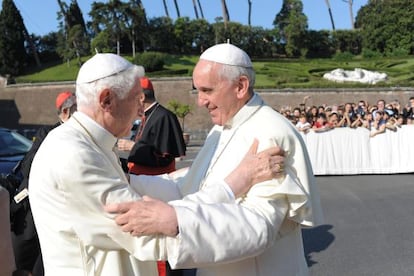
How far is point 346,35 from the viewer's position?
55938 mm

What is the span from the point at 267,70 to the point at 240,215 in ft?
137

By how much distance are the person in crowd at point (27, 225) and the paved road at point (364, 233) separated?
2863mm

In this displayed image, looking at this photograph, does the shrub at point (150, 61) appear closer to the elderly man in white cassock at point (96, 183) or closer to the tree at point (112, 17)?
the tree at point (112, 17)

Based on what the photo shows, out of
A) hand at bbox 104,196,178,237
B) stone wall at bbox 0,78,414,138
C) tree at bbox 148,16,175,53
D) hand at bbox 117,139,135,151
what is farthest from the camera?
tree at bbox 148,16,175,53

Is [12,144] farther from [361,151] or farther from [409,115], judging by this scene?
[409,115]

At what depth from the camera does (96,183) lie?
1903 millimetres

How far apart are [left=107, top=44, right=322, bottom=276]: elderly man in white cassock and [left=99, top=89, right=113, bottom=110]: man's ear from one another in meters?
0.43

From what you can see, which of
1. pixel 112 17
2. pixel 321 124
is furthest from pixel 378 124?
pixel 112 17

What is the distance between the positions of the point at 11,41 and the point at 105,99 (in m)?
52.3

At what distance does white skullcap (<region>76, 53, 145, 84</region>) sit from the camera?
2.00 metres

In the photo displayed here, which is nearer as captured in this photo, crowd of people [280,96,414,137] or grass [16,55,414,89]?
crowd of people [280,96,414,137]

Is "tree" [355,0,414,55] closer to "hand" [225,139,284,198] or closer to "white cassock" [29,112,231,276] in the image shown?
"hand" [225,139,284,198]

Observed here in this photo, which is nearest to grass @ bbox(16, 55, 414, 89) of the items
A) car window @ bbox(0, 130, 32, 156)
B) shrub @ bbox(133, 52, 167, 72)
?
shrub @ bbox(133, 52, 167, 72)

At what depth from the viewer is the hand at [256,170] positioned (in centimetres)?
209
